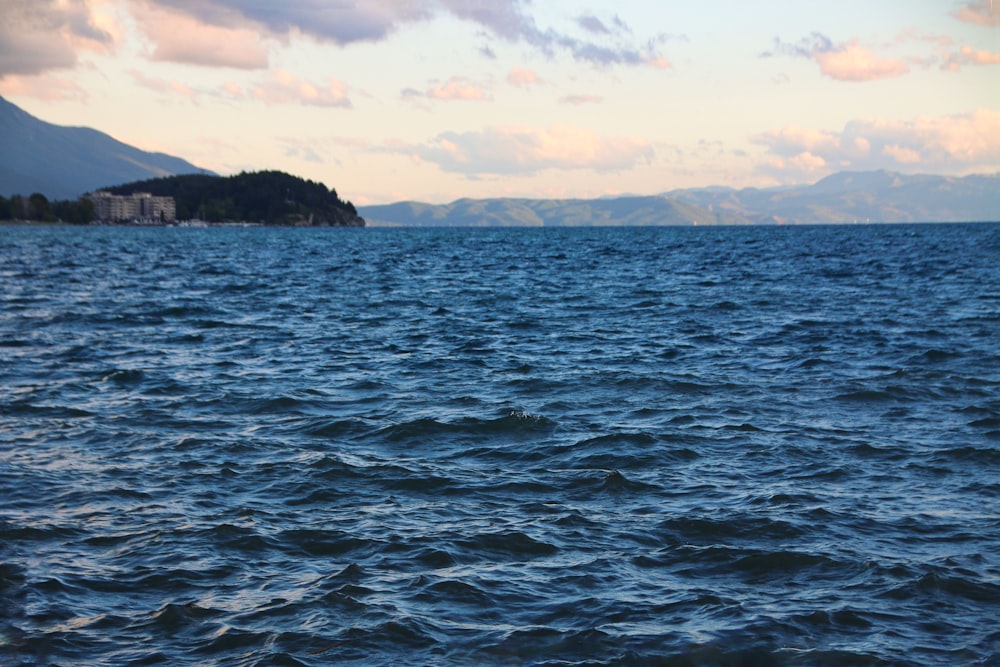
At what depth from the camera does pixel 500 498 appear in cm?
1194

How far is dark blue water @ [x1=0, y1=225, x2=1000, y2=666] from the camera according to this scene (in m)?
8.08

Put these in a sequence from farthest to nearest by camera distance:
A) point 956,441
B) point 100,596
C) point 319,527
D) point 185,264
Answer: point 185,264 → point 956,441 → point 319,527 → point 100,596

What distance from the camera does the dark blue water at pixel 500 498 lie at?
8.08 metres

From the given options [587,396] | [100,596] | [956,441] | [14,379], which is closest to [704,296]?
[587,396]

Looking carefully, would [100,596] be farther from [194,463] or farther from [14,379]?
[14,379]

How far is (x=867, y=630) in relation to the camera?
814 centimetres

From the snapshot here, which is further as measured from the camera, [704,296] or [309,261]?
[309,261]

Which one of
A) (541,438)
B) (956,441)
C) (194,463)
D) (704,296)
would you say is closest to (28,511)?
(194,463)

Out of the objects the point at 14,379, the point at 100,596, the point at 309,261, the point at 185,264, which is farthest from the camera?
the point at 309,261

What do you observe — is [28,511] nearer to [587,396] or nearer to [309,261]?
[587,396]

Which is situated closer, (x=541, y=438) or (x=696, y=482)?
(x=696, y=482)

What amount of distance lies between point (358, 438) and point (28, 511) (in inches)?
209

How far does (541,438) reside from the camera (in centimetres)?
1516

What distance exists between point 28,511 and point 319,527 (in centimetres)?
375
